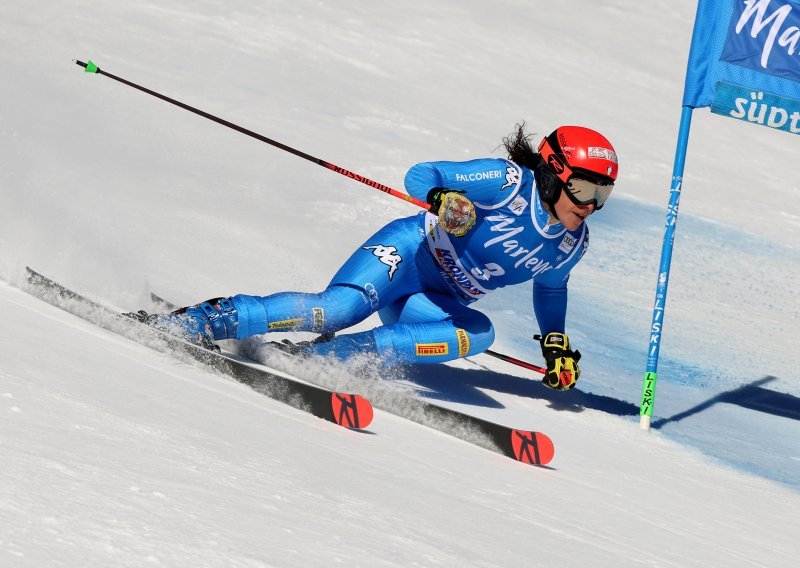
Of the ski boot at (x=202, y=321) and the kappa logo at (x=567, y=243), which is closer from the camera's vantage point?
the ski boot at (x=202, y=321)

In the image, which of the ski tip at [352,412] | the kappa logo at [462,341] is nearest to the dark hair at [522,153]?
the kappa logo at [462,341]

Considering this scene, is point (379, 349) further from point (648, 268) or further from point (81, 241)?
point (648, 268)

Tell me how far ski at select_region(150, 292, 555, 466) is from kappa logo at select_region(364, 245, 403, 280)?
0.80 meters

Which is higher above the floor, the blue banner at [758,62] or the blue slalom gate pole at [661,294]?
the blue banner at [758,62]

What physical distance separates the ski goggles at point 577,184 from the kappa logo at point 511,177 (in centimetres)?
15

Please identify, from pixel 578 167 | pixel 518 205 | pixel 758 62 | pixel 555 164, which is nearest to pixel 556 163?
pixel 555 164

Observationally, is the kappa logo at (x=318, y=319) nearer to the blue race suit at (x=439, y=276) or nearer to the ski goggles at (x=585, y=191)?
the blue race suit at (x=439, y=276)

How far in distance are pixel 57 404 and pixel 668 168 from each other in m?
10.2

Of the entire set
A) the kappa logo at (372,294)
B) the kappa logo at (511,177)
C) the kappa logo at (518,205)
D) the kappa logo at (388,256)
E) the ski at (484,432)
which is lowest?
the ski at (484,432)

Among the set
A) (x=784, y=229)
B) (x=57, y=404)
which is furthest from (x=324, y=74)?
(x=57, y=404)

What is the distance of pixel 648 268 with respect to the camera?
339 inches

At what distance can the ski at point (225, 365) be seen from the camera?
3789mm

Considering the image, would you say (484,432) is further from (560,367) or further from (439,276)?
Answer: (439,276)

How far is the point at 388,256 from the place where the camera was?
5.10m
